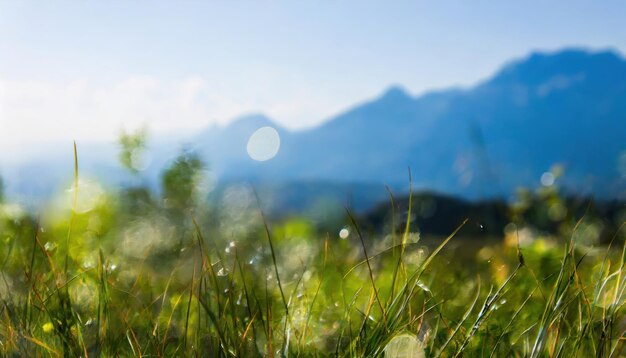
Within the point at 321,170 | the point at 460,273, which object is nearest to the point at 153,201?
the point at 460,273

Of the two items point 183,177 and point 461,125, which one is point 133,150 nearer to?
point 183,177

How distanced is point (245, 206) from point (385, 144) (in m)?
141

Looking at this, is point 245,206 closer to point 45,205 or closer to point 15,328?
point 45,205

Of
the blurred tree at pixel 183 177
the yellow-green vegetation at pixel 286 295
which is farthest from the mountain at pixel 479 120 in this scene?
the yellow-green vegetation at pixel 286 295

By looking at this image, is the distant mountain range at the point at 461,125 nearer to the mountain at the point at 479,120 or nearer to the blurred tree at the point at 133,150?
the mountain at the point at 479,120

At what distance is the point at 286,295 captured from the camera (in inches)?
75.0

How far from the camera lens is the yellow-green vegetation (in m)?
1.28

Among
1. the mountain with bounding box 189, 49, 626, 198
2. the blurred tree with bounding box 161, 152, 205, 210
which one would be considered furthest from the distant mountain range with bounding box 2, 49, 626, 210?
the blurred tree with bounding box 161, 152, 205, 210

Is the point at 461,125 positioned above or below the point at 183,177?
below

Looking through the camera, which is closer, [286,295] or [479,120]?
[286,295]

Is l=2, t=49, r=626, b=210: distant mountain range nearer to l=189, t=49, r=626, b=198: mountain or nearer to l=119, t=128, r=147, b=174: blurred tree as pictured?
l=189, t=49, r=626, b=198: mountain

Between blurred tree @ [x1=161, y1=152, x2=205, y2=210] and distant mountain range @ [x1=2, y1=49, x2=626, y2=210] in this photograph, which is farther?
distant mountain range @ [x1=2, y1=49, x2=626, y2=210]

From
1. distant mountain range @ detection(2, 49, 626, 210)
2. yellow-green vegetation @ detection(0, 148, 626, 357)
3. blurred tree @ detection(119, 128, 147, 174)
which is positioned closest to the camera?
yellow-green vegetation @ detection(0, 148, 626, 357)

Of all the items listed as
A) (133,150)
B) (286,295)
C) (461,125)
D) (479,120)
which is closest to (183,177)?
(133,150)
